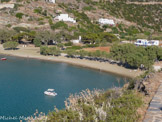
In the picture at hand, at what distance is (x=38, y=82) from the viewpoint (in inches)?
1672

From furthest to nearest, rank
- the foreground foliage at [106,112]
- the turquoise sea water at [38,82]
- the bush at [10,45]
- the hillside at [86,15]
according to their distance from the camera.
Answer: the hillside at [86,15]
the bush at [10,45]
the turquoise sea water at [38,82]
the foreground foliage at [106,112]

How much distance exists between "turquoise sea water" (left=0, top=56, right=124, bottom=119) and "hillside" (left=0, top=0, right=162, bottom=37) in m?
41.4

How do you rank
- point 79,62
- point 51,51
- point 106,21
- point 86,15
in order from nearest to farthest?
point 79,62 → point 51,51 → point 106,21 → point 86,15

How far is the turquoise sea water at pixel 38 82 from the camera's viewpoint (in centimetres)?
3093

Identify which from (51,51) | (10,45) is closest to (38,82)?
(51,51)

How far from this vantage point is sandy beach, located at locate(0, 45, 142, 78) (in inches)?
1992

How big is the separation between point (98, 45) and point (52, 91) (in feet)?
149

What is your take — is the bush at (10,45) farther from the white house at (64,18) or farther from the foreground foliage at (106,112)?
the foreground foliage at (106,112)

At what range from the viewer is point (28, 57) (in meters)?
64.7

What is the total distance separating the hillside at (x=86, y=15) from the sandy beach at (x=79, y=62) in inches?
1067

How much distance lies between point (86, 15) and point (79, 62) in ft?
222

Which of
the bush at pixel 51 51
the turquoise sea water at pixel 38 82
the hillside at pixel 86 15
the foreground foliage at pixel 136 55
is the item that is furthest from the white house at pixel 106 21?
the turquoise sea water at pixel 38 82

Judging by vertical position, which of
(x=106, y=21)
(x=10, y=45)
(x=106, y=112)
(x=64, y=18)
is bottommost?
(x=106, y=112)

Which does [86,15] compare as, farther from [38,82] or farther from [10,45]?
[38,82]
